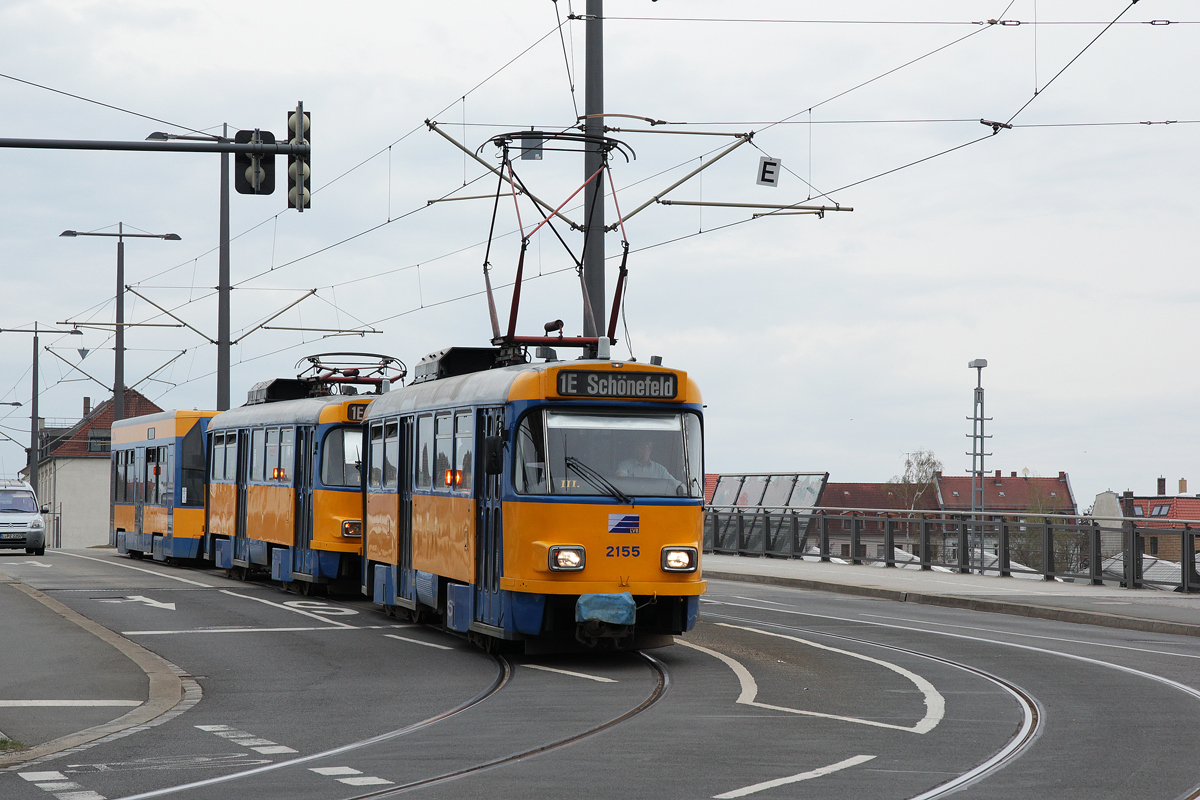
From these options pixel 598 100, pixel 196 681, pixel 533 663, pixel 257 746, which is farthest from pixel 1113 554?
pixel 257 746

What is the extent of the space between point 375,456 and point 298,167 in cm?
399

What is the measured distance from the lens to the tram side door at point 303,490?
22516 millimetres

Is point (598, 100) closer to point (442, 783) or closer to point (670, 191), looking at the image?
point (670, 191)

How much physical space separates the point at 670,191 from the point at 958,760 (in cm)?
1595

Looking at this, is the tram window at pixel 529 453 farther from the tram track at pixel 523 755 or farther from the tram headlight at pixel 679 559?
the tram track at pixel 523 755

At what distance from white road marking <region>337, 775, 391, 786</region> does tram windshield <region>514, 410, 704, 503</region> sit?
5.36 m

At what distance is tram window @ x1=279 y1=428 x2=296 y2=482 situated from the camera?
23359 mm

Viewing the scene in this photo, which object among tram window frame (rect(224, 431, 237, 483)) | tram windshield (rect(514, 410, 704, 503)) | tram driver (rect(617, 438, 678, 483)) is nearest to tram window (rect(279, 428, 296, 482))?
tram window frame (rect(224, 431, 237, 483))

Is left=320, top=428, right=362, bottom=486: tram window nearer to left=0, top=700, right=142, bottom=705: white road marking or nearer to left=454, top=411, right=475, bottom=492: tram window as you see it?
left=454, top=411, right=475, bottom=492: tram window

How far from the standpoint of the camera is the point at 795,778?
8.02 m

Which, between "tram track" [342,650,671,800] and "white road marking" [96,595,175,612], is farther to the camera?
"white road marking" [96,595,175,612]

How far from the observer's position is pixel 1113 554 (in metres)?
23.7

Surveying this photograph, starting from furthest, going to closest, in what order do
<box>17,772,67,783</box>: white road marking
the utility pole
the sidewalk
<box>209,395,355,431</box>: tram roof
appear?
<box>209,395,355,431</box>: tram roof < the utility pole < the sidewalk < <box>17,772,67,783</box>: white road marking

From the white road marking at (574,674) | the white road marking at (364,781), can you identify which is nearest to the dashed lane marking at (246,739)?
the white road marking at (364,781)
